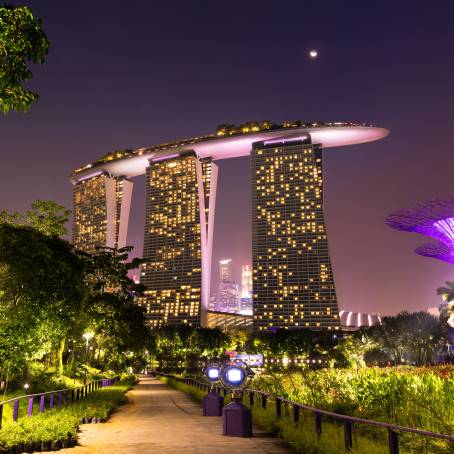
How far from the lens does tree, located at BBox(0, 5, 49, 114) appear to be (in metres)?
8.45

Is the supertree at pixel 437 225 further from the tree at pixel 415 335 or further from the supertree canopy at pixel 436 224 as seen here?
the tree at pixel 415 335

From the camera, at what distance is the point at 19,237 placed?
23.7 metres

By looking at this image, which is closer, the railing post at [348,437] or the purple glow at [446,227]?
the railing post at [348,437]

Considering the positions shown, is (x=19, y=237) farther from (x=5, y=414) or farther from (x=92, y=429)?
(x=92, y=429)

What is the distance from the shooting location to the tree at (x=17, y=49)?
332 inches

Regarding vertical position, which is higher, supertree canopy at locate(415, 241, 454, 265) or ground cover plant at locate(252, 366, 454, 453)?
supertree canopy at locate(415, 241, 454, 265)

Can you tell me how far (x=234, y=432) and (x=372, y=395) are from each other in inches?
167

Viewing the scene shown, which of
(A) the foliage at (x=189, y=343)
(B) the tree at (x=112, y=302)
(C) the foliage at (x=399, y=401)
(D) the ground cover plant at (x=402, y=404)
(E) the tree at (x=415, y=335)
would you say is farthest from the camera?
(A) the foliage at (x=189, y=343)

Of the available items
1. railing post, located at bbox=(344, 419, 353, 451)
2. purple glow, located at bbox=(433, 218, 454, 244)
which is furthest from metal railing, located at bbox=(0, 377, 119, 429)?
purple glow, located at bbox=(433, 218, 454, 244)

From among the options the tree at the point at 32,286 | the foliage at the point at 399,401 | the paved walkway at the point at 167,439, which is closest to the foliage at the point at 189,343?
the tree at the point at 32,286

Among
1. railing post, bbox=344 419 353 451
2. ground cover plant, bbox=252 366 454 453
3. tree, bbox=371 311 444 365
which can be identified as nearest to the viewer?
railing post, bbox=344 419 353 451

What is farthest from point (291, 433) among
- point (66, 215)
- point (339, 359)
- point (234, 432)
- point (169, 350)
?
point (169, 350)

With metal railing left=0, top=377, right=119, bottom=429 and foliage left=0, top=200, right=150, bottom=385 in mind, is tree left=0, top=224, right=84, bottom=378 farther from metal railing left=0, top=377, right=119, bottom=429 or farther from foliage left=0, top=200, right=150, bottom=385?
metal railing left=0, top=377, right=119, bottom=429

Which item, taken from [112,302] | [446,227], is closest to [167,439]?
[112,302]
